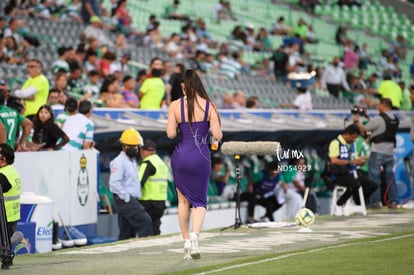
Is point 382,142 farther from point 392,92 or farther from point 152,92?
point 392,92

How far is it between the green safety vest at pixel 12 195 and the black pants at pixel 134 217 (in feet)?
10.9

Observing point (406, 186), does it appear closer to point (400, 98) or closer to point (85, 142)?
point (400, 98)

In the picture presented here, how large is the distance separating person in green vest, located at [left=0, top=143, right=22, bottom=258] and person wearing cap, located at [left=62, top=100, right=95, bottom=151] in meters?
3.58

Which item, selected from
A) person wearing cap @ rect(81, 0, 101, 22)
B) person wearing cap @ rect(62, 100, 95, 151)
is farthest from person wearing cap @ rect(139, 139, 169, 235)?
person wearing cap @ rect(81, 0, 101, 22)

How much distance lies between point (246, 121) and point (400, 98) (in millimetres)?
6501

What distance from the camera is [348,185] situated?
18688 mm

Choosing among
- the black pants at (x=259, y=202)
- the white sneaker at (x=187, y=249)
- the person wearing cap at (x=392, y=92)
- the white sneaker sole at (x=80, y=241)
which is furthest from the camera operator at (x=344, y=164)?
the person wearing cap at (x=392, y=92)

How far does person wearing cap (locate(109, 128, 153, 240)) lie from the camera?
16.2 metres

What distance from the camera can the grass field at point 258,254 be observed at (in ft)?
35.6

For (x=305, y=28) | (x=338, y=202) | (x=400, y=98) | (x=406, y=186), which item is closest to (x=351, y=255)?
(x=338, y=202)

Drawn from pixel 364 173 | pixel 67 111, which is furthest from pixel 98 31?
pixel 67 111

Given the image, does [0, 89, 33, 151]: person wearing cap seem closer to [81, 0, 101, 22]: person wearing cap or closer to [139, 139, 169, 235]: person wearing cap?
[139, 139, 169, 235]: person wearing cap

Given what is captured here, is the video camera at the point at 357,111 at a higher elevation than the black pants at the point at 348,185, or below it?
higher

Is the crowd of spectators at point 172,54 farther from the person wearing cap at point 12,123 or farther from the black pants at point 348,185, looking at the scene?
the black pants at point 348,185
